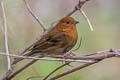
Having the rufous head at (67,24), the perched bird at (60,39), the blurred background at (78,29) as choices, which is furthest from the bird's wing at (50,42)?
the blurred background at (78,29)

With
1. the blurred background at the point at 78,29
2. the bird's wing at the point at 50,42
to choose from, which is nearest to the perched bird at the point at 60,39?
the bird's wing at the point at 50,42

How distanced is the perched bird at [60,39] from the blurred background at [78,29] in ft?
0.81

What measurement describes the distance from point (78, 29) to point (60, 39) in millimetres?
1857

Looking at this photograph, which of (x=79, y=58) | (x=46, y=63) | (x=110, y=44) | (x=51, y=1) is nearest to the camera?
(x=79, y=58)

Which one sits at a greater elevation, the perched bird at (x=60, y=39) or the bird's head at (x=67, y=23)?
the bird's head at (x=67, y=23)

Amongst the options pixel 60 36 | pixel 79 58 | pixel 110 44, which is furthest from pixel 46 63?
pixel 79 58

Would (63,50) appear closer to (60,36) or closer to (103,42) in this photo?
(60,36)

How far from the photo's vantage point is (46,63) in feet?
17.7

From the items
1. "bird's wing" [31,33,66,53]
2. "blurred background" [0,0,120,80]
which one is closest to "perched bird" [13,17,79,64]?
"bird's wing" [31,33,66,53]

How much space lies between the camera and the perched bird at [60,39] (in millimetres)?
4594

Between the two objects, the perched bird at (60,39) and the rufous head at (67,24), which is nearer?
the perched bird at (60,39)

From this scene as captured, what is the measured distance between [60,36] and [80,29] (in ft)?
5.97

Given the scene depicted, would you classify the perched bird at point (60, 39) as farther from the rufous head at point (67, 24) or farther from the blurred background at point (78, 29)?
the blurred background at point (78, 29)

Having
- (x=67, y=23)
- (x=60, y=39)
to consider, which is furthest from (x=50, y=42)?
(x=67, y=23)
